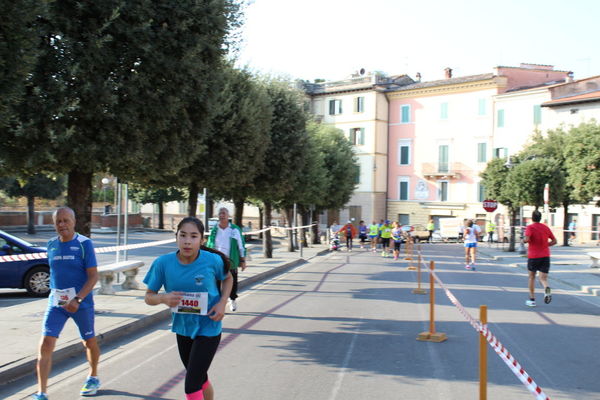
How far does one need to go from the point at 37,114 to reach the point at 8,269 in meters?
5.18

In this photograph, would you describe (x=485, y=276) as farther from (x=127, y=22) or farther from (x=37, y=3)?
(x=37, y=3)

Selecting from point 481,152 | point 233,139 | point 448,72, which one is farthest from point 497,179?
point 448,72

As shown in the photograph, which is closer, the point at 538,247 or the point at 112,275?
the point at 112,275

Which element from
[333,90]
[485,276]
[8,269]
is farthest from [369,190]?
[8,269]

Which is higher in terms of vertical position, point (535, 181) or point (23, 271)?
point (535, 181)

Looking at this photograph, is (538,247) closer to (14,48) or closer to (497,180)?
(14,48)

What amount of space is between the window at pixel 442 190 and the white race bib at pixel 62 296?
54892mm

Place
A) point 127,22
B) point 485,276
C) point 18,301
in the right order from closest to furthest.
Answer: point 127,22
point 18,301
point 485,276

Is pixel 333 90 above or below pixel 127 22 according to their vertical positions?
above

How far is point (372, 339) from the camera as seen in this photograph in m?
9.03

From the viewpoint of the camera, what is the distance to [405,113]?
61.0 metres

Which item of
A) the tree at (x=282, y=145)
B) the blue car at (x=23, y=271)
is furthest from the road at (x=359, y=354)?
the tree at (x=282, y=145)

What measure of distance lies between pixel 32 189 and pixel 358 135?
32829 mm

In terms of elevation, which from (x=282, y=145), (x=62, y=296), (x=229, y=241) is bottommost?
(x=62, y=296)
